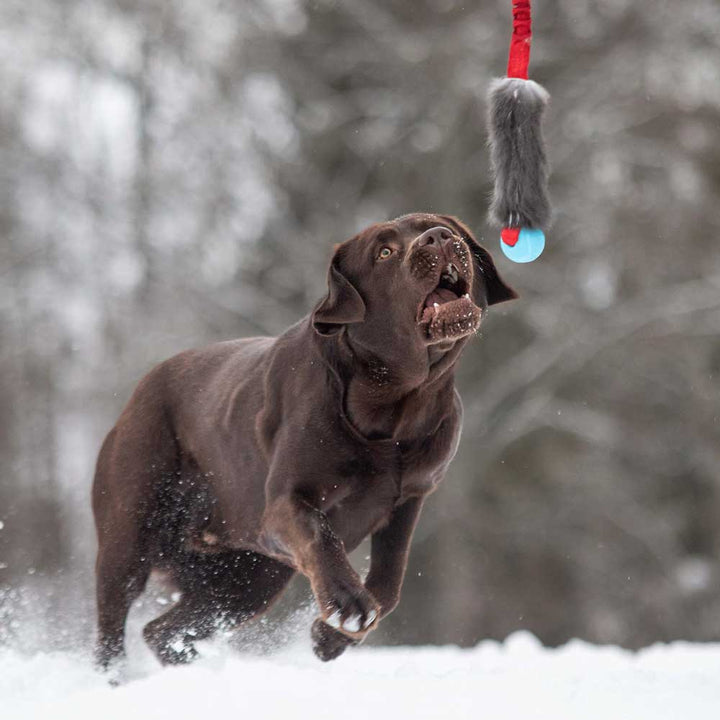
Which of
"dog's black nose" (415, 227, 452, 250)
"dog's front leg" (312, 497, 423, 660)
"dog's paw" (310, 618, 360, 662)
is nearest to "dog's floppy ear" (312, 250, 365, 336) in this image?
"dog's black nose" (415, 227, 452, 250)

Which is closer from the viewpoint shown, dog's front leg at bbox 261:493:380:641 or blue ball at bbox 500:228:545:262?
dog's front leg at bbox 261:493:380:641

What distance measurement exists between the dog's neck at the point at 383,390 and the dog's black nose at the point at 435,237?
39 centimetres

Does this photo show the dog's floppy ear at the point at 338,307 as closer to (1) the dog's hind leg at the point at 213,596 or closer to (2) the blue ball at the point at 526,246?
(2) the blue ball at the point at 526,246

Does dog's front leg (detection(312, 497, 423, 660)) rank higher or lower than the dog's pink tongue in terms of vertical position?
lower

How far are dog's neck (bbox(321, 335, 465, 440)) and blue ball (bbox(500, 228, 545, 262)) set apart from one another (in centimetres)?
36

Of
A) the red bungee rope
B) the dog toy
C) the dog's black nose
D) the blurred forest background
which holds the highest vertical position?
the red bungee rope

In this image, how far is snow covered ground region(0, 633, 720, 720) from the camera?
370 cm

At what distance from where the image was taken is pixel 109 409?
15.0 metres

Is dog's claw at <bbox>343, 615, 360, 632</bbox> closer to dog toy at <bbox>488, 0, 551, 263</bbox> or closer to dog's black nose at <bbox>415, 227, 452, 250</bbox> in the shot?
dog's black nose at <bbox>415, 227, 452, 250</bbox>

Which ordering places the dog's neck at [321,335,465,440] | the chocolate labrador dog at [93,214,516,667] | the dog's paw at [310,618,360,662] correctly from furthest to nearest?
the dog's paw at [310,618,360,662], the dog's neck at [321,335,465,440], the chocolate labrador dog at [93,214,516,667]

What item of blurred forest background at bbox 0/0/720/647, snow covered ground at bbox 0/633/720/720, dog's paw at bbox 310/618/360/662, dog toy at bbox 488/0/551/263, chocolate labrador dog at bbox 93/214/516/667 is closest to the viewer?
snow covered ground at bbox 0/633/720/720

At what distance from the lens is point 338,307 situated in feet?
13.3

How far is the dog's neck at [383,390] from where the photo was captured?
4.11 m

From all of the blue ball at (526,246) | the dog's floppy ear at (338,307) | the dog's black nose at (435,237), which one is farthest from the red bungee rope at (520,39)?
the dog's floppy ear at (338,307)
